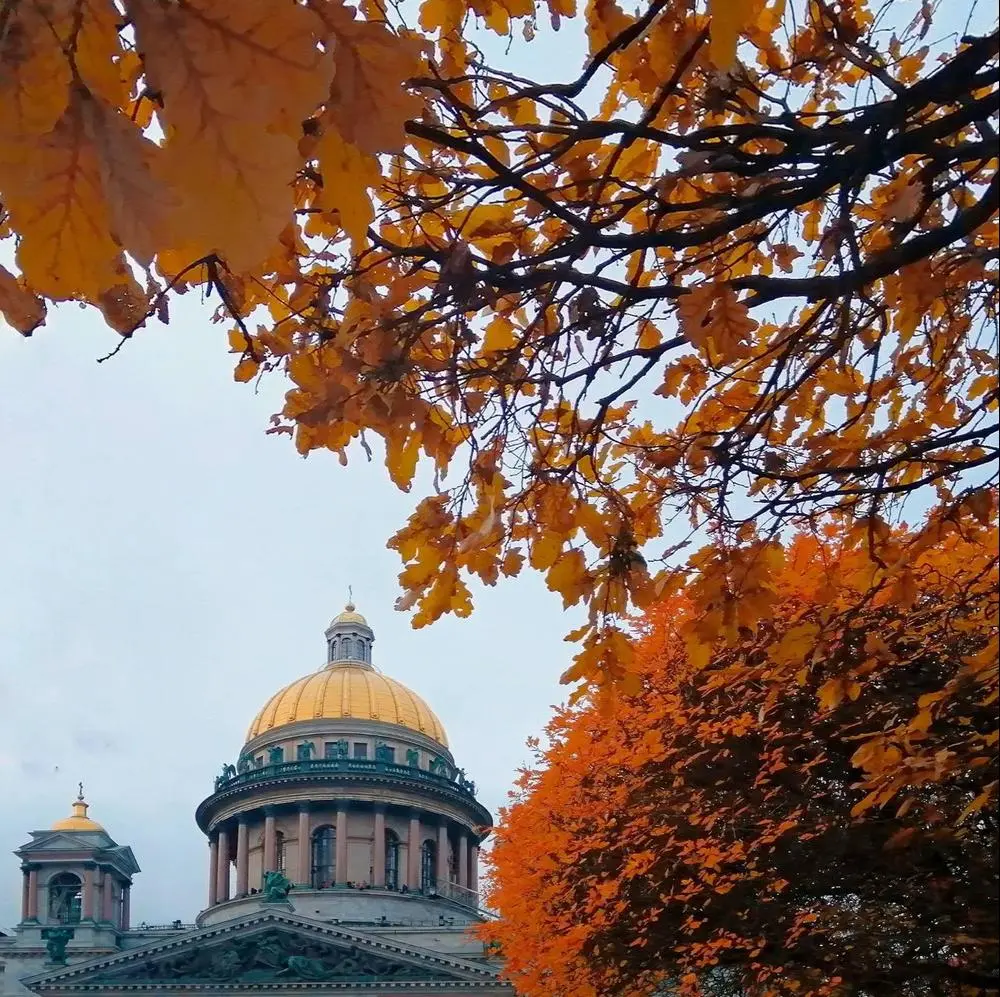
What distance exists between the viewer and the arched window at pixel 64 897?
5525 centimetres

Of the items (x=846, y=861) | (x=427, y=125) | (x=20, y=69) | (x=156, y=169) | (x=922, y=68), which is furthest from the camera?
(x=846, y=861)

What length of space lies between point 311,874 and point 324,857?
1.38m

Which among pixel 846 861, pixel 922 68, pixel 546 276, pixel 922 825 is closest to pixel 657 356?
pixel 546 276

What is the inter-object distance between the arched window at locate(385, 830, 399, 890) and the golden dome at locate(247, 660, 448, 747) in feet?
19.1

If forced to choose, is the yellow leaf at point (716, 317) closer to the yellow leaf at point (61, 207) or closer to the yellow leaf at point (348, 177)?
the yellow leaf at point (348, 177)

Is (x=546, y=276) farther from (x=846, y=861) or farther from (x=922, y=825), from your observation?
(x=846, y=861)

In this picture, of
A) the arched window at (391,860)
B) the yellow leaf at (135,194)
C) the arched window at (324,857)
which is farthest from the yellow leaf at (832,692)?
the arched window at (391,860)

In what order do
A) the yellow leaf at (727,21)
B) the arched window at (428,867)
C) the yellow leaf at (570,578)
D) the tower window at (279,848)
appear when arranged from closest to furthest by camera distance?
the yellow leaf at (727,21) → the yellow leaf at (570,578) → the tower window at (279,848) → the arched window at (428,867)

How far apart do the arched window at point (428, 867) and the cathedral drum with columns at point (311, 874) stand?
80 mm

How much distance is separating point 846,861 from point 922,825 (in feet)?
6.50

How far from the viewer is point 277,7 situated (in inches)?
93.5

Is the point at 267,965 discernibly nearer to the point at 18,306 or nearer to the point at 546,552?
the point at 546,552

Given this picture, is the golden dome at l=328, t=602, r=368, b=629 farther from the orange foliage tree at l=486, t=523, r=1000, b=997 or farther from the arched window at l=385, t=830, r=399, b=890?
the orange foliage tree at l=486, t=523, r=1000, b=997

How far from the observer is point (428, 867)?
212 ft
